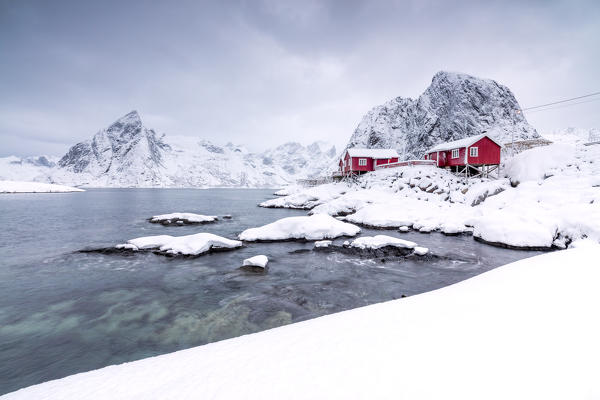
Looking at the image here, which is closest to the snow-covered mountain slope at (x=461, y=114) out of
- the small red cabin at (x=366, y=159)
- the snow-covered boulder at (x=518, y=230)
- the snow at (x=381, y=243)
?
the small red cabin at (x=366, y=159)

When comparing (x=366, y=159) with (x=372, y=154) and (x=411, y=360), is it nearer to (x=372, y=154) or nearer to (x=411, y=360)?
(x=372, y=154)

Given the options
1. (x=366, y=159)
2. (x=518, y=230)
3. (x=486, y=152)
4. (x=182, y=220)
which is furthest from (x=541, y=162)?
(x=182, y=220)

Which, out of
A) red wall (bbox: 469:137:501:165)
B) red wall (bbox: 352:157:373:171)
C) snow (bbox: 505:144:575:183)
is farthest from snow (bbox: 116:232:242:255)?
red wall (bbox: 352:157:373:171)

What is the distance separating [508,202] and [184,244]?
97.6ft

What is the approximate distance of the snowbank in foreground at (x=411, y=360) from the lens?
101 inches

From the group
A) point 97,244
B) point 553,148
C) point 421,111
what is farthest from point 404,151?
point 97,244

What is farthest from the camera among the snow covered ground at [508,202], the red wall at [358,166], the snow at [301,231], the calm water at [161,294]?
the red wall at [358,166]

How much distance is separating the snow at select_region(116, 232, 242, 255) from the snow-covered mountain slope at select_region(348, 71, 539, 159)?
2750 inches

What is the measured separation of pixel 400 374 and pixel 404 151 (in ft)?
320

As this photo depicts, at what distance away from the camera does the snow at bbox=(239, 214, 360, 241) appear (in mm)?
20609

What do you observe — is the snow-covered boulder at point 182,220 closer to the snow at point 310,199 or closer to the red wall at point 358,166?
the snow at point 310,199

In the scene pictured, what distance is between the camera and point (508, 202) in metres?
25.1

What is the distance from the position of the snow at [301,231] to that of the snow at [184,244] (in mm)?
2701

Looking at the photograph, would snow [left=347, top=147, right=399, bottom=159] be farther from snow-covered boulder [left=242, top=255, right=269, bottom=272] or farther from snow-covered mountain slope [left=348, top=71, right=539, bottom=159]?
snow-covered boulder [left=242, top=255, right=269, bottom=272]
